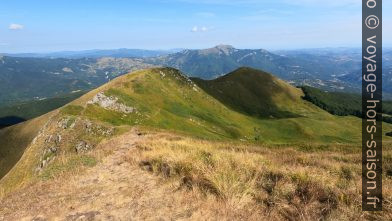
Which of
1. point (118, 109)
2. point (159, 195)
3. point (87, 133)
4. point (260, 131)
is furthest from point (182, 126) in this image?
point (159, 195)

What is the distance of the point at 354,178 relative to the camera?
41.5ft

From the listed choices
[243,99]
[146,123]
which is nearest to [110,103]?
[146,123]

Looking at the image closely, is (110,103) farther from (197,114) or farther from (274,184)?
(274,184)

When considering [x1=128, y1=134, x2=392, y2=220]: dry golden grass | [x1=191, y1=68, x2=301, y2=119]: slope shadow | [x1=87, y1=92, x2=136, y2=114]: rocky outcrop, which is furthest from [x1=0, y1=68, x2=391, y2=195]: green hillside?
[x1=128, y1=134, x2=392, y2=220]: dry golden grass

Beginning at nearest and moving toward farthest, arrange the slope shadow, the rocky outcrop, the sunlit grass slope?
the rocky outcrop → the sunlit grass slope → the slope shadow

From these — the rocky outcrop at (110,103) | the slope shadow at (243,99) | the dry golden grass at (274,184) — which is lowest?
the slope shadow at (243,99)

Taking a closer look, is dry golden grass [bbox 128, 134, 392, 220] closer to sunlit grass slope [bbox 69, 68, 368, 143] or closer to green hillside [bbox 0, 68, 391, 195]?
green hillside [bbox 0, 68, 391, 195]

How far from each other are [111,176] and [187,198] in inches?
194

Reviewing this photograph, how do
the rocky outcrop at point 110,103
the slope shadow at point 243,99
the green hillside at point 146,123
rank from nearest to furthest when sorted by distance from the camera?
1. the green hillside at point 146,123
2. the rocky outcrop at point 110,103
3. the slope shadow at point 243,99

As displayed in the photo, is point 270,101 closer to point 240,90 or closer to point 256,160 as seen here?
point 240,90

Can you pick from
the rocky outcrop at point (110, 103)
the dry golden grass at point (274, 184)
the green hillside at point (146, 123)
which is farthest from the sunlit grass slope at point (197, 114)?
the dry golden grass at point (274, 184)

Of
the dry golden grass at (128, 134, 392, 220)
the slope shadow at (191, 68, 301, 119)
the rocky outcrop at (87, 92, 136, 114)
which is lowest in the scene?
the slope shadow at (191, 68, 301, 119)

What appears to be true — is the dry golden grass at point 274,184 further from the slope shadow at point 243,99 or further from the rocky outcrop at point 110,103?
the slope shadow at point 243,99

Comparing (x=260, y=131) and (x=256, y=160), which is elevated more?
(x=256, y=160)
